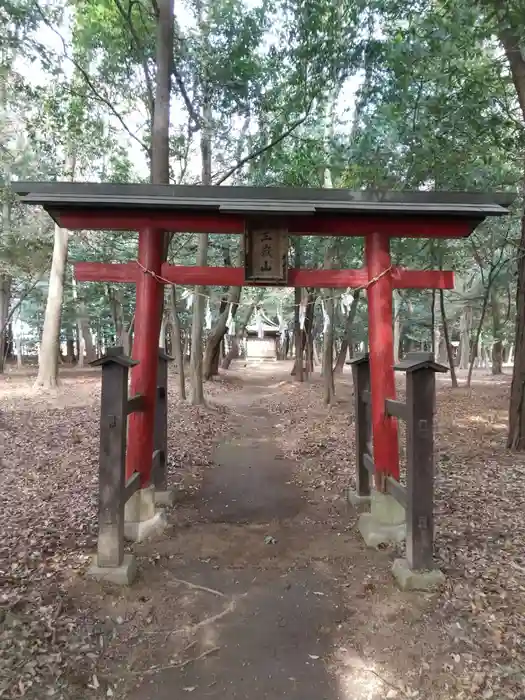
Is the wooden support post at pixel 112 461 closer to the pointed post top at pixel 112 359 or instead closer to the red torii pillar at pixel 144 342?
the pointed post top at pixel 112 359

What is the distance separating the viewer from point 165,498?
21.0 ft

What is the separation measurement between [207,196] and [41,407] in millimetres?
9938

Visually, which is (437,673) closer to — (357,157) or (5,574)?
(5,574)

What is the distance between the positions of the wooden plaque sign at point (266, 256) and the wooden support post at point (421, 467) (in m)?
1.82

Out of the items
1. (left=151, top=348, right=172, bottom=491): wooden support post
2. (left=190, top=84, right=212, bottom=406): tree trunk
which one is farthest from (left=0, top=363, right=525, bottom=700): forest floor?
(left=190, top=84, right=212, bottom=406): tree trunk

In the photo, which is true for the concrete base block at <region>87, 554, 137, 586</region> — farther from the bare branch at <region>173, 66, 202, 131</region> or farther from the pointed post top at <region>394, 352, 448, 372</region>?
the bare branch at <region>173, 66, 202, 131</region>

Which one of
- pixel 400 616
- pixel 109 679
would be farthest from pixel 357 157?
pixel 109 679

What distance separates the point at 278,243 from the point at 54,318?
42.2 ft

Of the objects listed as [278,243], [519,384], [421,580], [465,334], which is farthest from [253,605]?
[465,334]

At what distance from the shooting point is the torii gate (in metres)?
4.91

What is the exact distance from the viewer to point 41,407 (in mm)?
12781

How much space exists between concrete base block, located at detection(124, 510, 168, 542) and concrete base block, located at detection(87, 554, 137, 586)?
797mm

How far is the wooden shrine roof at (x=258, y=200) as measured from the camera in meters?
4.71

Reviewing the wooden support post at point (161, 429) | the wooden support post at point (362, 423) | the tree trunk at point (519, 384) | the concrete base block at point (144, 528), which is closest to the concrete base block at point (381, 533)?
the wooden support post at point (362, 423)
